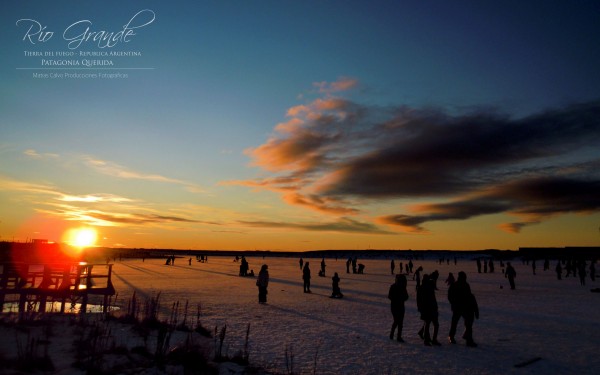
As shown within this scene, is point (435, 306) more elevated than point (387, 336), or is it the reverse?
point (435, 306)

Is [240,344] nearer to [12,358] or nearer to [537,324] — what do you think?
[12,358]

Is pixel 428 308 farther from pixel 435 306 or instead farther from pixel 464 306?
pixel 464 306

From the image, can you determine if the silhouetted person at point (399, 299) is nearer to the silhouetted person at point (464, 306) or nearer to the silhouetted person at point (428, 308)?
the silhouetted person at point (428, 308)

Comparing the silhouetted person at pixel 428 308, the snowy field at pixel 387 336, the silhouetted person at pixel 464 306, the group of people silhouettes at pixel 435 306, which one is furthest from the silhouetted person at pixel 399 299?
the silhouetted person at pixel 464 306

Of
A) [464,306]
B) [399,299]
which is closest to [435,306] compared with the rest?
[464,306]

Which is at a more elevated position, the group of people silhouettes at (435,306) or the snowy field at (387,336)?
the group of people silhouettes at (435,306)

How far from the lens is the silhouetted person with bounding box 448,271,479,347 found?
36.1 feet

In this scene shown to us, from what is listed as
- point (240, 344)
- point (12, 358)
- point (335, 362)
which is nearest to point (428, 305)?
point (335, 362)

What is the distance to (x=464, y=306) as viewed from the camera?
11008 millimetres

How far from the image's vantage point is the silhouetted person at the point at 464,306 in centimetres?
1099

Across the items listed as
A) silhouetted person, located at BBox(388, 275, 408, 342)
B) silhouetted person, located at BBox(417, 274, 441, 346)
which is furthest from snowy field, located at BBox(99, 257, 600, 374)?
silhouetted person, located at BBox(388, 275, 408, 342)

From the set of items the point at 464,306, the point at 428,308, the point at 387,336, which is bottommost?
the point at 387,336

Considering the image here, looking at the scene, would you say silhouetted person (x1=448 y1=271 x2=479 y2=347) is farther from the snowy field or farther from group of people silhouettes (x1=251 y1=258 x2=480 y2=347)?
the snowy field

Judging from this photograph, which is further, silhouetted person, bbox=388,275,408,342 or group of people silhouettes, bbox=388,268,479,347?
silhouetted person, bbox=388,275,408,342
